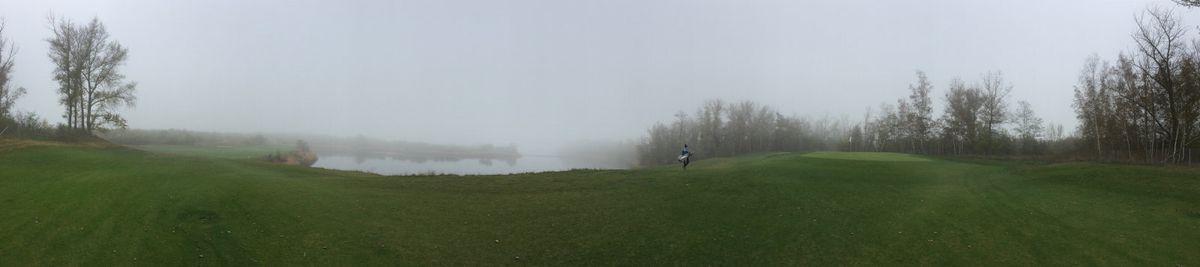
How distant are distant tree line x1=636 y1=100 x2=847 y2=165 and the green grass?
56184 mm

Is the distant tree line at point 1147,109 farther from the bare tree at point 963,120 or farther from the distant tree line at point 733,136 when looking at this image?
the distant tree line at point 733,136

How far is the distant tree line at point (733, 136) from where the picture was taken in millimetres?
76688

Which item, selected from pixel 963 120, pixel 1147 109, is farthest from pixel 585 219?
pixel 963 120

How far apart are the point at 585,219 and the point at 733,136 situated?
65.2m

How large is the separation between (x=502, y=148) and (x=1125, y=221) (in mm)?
142402

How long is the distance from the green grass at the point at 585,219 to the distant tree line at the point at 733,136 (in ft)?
184

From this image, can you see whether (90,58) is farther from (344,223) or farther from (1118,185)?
(1118,185)

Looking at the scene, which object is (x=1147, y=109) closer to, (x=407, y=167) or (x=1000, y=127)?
(x=1000, y=127)

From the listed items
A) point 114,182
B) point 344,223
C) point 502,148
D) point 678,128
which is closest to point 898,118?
point 678,128

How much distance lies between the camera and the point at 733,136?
7625 cm

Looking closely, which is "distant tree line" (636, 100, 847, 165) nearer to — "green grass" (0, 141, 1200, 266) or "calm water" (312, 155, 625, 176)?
"calm water" (312, 155, 625, 176)

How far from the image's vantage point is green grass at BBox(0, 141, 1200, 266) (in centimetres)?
1136

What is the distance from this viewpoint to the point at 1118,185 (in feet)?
55.6

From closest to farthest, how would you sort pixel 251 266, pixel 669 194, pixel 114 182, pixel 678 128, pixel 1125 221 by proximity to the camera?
1. pixel 251 266
2. pixel 1125 221
3. pixel 114 182
4. pixel 669 194
5. pixel 678 128
